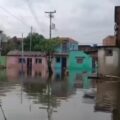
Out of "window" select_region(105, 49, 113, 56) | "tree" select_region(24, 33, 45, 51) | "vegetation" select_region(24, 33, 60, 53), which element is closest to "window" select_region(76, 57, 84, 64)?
"vegetation" select_region(24, 33, 60, 53)

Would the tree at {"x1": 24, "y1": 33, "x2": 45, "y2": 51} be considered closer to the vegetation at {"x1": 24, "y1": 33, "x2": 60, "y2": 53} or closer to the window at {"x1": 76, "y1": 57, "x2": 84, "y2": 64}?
the vegetation at {"x1": 24, "y1": 33, "x2": 60, "y2": 53}

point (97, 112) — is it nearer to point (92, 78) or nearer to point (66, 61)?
point (92, 78)

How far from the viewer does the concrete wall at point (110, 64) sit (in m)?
38.4

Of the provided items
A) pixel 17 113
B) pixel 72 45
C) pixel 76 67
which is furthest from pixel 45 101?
pixel 72 45

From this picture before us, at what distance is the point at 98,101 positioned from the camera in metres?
18.8

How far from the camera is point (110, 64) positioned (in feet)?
128

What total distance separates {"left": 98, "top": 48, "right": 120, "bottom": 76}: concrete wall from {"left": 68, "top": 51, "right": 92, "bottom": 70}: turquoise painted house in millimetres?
31194

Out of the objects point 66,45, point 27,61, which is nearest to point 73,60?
point 27,61

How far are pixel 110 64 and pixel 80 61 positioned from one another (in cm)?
3268

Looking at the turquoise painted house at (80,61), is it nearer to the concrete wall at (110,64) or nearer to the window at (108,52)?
the concrete wall at (110,64)

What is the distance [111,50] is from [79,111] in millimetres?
25078

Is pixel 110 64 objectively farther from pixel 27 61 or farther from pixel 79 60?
pixel 27 61

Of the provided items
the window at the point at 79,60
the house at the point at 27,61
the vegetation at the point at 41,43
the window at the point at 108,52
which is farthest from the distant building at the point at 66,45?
the window at the point at 108,52

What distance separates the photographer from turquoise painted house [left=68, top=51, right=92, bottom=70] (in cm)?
7138
